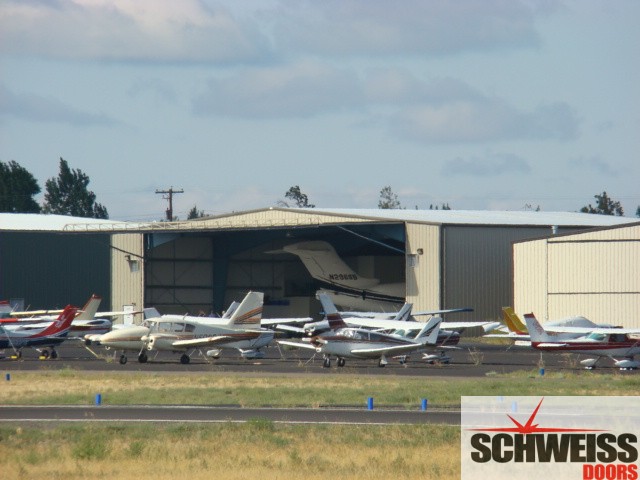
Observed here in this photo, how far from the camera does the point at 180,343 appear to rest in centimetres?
4328

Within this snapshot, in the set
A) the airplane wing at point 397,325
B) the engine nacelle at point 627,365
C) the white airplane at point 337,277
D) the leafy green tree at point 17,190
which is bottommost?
the engine nacelle at point 627,365

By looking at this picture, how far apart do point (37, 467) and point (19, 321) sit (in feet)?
122

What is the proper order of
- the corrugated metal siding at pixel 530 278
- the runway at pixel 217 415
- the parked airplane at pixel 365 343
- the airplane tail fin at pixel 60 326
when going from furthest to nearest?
1. the corrugated metal siding at pixel 530 278
2. the airplane tail fin at pixel 60 326
3. the parked airplane at pixel 365 343
4. the runway at pixel 217 415

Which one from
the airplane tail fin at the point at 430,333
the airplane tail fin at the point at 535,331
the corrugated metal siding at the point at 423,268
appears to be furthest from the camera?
the corrugated metal siding at the point at 423,268

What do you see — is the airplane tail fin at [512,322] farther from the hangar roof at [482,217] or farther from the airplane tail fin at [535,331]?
the hangar roof at [482,217]

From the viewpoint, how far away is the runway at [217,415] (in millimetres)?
23708

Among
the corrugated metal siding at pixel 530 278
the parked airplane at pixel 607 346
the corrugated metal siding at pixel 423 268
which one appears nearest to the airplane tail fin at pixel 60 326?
the parked airplane at pixel 607 346

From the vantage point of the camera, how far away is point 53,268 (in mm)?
77250

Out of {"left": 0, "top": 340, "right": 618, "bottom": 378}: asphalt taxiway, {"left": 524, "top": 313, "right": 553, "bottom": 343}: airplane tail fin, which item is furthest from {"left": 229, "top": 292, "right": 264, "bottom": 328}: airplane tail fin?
{"left": 524, "top": 313, "right": 553, "bottom": 343}: airplane tail fin

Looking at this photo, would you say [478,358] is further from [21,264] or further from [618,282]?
[21,264]

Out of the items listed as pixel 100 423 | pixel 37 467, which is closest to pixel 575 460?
pixel 37 467

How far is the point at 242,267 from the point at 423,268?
2120 centimetres

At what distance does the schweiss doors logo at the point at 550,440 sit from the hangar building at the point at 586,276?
29643 millimetres

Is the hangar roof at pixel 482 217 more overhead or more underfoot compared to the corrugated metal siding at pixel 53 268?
more overhead
